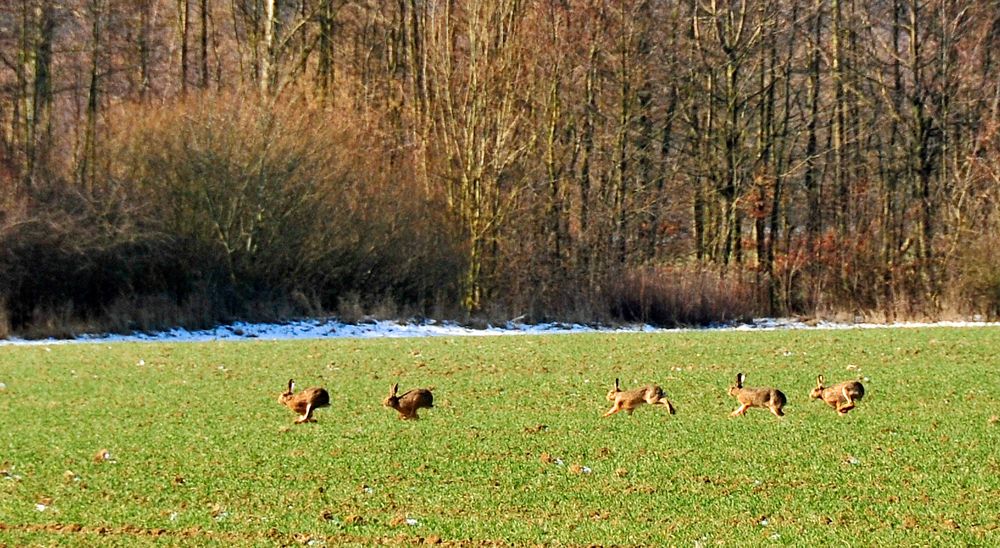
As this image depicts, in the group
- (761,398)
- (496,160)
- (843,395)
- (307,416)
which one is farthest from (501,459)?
(496,160)

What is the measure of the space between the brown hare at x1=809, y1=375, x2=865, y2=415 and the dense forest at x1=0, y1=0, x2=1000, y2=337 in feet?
63.4

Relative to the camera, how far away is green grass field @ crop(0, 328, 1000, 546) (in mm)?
7629

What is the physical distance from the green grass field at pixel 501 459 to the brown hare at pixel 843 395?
144mm

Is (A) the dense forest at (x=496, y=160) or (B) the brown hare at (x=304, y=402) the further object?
(A) the dense forest at (x=496, y=160)

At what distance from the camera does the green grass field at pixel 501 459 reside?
25.0 ft

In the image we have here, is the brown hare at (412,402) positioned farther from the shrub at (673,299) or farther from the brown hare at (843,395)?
the shrub at (673,299)

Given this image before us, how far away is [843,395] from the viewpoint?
38.1 feet

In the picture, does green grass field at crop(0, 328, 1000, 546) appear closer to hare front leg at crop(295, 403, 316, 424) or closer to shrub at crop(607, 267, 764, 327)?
hare front leg at crop(295, 403, 316, 424)

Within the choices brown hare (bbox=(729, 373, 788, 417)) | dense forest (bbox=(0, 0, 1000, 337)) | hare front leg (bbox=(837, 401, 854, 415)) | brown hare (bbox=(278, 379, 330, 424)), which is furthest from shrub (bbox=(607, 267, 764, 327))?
brown hare (bbox=(278, 379, 330, 424))

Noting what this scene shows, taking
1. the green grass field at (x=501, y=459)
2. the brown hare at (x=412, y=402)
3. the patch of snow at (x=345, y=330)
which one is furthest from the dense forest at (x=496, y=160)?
the brown hare at (x=412, y=402)

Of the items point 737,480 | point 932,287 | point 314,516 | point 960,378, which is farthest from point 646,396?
point 932,287

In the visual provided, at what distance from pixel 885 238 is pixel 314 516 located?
35.8m

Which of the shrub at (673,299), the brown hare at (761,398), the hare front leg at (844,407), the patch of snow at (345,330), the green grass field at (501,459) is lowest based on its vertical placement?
the green grass field at (501,459)

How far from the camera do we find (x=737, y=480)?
353 inches
